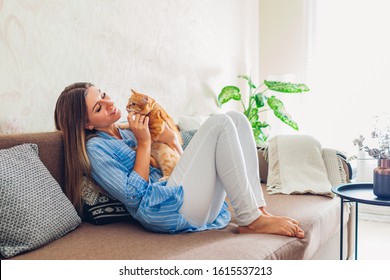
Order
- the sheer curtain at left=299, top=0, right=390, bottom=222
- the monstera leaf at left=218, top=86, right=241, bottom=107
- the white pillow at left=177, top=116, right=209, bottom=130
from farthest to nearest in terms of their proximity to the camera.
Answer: the sheer curtain at left=299, top=0, right=390, bottom=222 < the monstera leaf at left=218, top=86, right=241, bottom=107 < the white pillow at left=177, top=116, right=209, bottom=130

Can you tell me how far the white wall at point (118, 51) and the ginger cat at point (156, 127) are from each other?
1.55 feet

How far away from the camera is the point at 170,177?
63.6 inches

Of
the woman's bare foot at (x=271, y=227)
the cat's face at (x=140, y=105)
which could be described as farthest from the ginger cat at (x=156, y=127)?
the woman's bare foot at (x=271, y=227)

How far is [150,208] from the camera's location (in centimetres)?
151

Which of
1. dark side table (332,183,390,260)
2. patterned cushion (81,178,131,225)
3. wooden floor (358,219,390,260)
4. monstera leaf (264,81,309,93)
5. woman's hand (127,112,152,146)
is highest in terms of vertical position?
monstera leaf (264,81,309,93)

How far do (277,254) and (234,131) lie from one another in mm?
474

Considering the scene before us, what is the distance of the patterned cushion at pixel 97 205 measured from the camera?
160 cm

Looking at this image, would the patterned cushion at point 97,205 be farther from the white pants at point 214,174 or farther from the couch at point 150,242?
the white pants at point 214,174

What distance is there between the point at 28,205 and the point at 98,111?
0.52m

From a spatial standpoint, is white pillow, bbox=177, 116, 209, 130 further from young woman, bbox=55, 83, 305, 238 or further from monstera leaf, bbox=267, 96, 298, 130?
monstera leaf, bbox=267, 96, 298, 130

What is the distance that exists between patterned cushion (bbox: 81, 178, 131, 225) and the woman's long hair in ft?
0.09

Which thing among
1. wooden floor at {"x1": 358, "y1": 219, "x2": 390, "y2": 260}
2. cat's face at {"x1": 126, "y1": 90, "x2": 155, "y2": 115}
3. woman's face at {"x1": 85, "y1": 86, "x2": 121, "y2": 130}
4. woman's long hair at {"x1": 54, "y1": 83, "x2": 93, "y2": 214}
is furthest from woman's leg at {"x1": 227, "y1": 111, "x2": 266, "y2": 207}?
wooden floor at {"x1": 358, "y1": 219, "x2": 390, "y2": 260}

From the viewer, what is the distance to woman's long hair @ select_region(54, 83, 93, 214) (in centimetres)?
157
